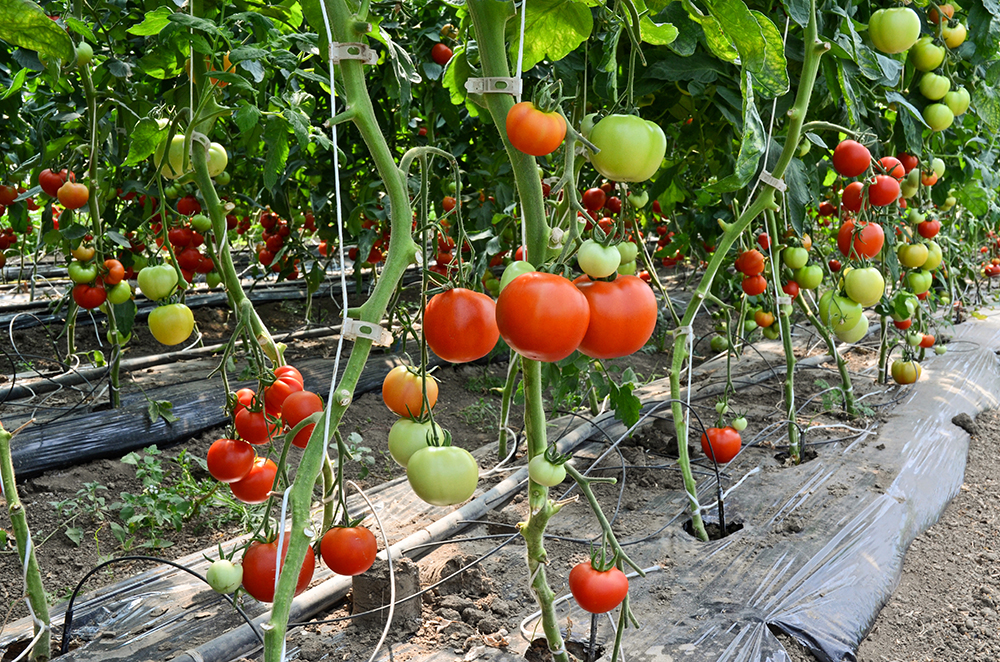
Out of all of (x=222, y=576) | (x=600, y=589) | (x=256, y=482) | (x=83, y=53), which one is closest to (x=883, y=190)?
(x=600, y=589)

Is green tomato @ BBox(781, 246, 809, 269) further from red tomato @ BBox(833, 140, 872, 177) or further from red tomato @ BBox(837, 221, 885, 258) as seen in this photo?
red tomato @ BBox(833, 140, 872, 177)

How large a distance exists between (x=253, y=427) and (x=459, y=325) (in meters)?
0.48

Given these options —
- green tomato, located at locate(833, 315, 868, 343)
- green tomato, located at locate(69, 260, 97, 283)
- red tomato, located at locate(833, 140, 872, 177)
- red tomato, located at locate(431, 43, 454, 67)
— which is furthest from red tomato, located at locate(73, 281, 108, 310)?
green tomato, located at locate(833, 315, 868, 343)

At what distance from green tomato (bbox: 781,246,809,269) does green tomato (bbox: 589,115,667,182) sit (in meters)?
1.66

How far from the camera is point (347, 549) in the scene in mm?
1028

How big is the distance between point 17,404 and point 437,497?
2924mm

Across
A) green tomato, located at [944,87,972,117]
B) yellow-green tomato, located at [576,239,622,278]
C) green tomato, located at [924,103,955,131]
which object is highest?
yellow-green tomato, located at [576,239,622,278]

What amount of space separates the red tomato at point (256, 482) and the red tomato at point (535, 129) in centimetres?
70

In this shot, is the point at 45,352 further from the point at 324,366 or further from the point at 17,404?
the point at 324,366

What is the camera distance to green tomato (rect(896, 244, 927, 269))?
7.94 feet

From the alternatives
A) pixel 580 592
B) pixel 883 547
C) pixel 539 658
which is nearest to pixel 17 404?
pixel 539 658

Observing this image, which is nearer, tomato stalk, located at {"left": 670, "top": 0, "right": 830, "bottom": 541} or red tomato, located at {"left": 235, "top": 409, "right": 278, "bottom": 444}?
red tomato, located at {"left": 235, "top": 409, "right": 278, "bottom": 444}

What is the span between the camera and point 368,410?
328 cm

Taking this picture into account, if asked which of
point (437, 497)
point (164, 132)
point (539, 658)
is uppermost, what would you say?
point (164, 132)
